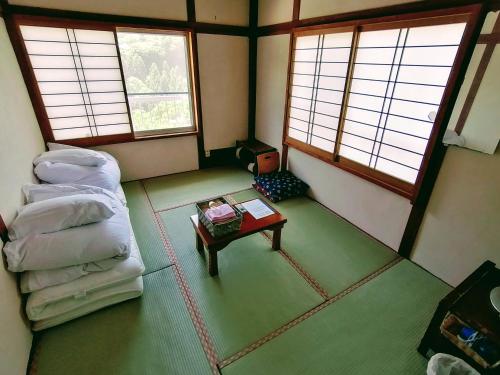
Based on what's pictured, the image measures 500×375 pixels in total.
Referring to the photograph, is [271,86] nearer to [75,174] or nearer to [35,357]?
[75,174]

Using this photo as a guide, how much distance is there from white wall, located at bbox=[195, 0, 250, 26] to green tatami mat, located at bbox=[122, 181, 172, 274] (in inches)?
99.0

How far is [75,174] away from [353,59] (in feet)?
9.64

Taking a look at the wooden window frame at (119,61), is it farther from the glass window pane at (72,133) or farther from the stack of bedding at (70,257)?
the stack of bedding at (70,257)

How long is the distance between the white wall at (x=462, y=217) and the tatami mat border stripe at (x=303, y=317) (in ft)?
1.20

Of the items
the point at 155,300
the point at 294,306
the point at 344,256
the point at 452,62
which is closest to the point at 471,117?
the point at 452,62

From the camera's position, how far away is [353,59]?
8.43 ft

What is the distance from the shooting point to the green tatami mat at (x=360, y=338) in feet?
5.06

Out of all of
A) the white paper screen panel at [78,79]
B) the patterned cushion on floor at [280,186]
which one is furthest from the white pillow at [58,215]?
the patterned cushion on floor at [280,186]

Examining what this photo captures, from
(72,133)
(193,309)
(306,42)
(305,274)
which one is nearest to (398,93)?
(306,42)

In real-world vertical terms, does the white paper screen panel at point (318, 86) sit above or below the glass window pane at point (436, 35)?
below

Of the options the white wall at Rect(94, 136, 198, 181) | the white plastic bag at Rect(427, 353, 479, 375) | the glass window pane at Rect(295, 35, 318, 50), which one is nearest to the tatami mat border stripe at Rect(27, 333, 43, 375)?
the white plastic bag at Rect(427, 353, 479, 375)

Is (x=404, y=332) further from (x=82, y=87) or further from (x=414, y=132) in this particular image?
(x=82, y=87)

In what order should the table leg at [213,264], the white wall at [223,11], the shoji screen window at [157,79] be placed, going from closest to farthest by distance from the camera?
1. the table leg at [213,264]
2. the shoji screen window at [157,79]
3. the white wall at [223,11]

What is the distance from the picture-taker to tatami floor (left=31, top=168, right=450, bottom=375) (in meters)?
1.56
